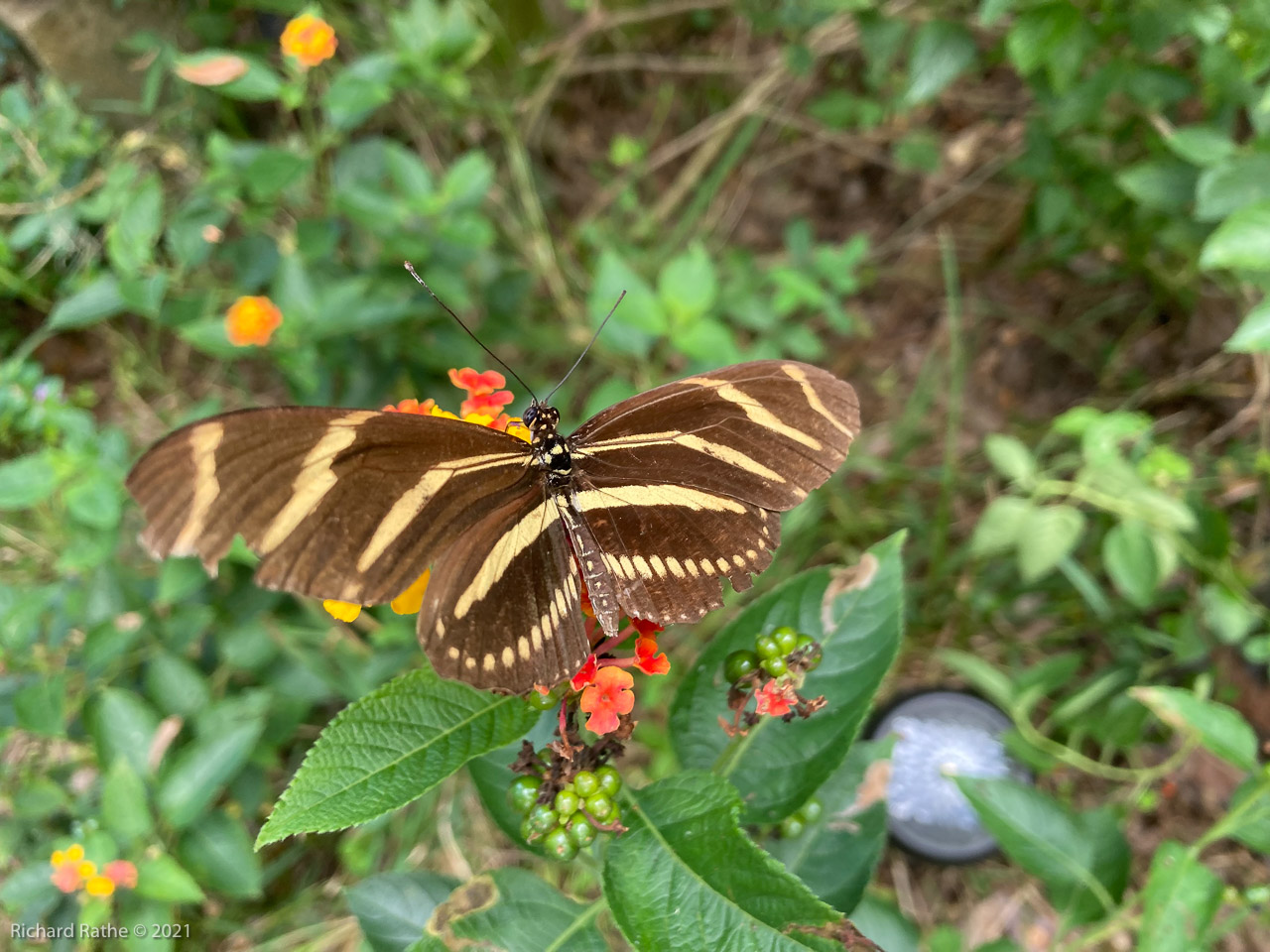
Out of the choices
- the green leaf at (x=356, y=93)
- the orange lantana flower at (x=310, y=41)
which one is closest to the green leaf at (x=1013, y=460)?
the green leaf at (x=356, y=93)

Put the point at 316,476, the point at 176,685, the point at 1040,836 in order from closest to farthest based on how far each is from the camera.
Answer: the point at 316,476
the point at 1040,836
the point at 176,685

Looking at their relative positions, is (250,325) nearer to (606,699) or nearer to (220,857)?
(220,857)

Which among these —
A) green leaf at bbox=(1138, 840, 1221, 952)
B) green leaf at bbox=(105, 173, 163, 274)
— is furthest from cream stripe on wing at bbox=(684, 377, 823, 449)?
green leaf at bbox=(105, 173, 163, 274)

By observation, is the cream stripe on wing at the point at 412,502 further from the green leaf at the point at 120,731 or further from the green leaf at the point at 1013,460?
the green leaf at the point at 1013,460

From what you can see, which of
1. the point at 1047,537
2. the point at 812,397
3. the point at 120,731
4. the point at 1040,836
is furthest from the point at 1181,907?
the point at 120,731

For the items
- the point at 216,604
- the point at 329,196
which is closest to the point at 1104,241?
the point at 329,196
